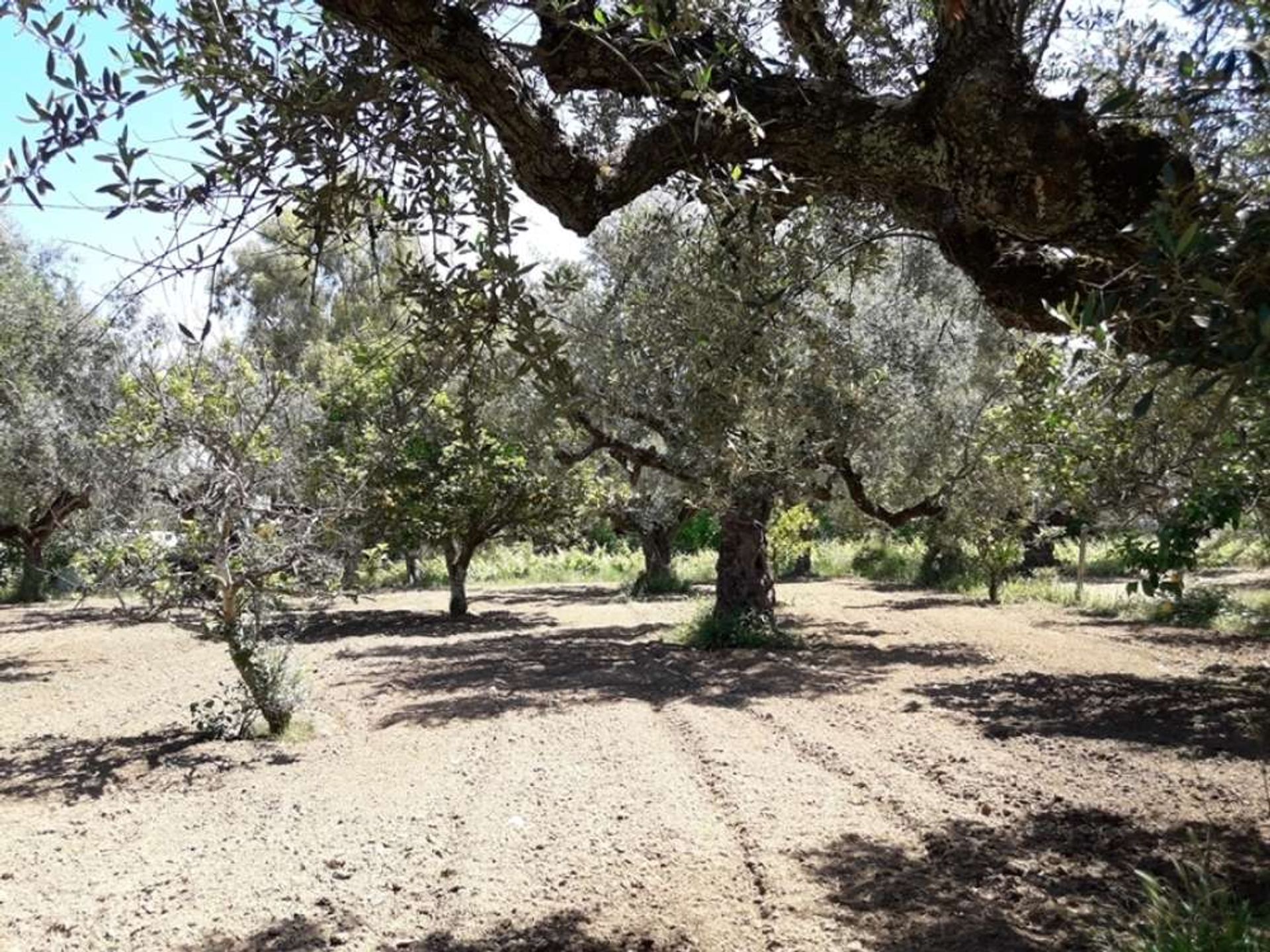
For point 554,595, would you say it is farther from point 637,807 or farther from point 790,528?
point 637,807

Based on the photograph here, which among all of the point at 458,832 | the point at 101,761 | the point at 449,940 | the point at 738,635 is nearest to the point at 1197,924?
the point at 449,940

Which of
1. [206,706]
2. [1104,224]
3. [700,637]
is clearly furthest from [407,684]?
[1104,224]

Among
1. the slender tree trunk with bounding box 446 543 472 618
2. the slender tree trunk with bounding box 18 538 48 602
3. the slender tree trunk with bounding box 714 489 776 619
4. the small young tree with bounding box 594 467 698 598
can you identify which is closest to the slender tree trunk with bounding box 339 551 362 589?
the slender tree trunk with bounding box 714 489 776 619

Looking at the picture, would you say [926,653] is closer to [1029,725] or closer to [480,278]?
[1029,725]

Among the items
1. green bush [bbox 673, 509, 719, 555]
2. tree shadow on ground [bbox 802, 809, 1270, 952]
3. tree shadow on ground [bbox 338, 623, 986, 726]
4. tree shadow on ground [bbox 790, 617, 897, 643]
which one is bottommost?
tree shadow on ground [bbox 802, 809, 1270, 952]

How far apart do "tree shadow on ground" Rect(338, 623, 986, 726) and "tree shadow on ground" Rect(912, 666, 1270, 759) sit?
1412mm

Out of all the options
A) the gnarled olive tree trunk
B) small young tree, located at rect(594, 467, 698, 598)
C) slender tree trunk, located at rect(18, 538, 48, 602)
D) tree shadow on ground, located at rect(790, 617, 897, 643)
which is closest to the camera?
the gnarled olive tree trunk

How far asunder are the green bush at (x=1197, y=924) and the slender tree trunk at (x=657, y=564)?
19.8 meters

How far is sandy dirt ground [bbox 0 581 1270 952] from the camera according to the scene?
4.05 meters

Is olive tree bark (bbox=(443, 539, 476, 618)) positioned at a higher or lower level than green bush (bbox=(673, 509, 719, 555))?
lower

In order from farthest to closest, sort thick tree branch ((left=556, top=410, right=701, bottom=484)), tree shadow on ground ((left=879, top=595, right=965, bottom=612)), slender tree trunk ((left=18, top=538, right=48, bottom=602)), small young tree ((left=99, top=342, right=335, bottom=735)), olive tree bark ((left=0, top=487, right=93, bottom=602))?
slender tree trunk ((left=18, top=538, right=48, bottom=602))
tree shadow on ground ((left=879, top=595, right=965, bottom=612))
olive tree bark ((left=0, top=487, right=93, bottom=602))
thick tree branch ((left=556, top=410, right=701, bottom=484))
small young tree ((left=99, top=342, right=335, bottom=735))

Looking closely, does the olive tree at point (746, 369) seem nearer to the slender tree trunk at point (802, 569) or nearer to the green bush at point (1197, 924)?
the green bush at point (1197, 924)

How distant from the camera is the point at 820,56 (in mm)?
4023

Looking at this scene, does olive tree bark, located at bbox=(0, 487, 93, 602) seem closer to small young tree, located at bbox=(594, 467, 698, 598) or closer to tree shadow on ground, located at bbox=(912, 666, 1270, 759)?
small young tree, located at bbox=(594, 467, 698, 598)
